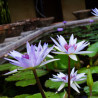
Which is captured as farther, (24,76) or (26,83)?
(24,76)

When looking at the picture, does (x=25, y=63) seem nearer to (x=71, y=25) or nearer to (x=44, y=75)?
(x=44, y=75)

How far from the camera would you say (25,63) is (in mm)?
447

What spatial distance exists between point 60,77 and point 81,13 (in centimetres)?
516

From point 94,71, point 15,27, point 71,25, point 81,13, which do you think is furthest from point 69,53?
point 81,13

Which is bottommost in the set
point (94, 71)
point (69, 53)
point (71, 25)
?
point (71, 25)

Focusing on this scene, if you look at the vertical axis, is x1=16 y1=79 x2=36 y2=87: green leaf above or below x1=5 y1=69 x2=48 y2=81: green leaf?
above

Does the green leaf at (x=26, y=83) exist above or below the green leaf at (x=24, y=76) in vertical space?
above

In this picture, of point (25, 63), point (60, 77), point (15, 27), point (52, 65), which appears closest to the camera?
point (25, 63)

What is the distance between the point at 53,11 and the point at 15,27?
→ 4.69m

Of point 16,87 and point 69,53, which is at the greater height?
point 69,53

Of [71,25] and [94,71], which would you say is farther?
[71,25]

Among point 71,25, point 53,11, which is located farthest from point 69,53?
point 53,11

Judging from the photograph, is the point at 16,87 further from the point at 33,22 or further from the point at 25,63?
the point at 33,22

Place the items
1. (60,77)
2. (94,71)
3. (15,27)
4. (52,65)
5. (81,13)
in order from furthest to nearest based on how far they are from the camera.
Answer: (81,13), (15,27), (52,65), (94,71), (60,77)
